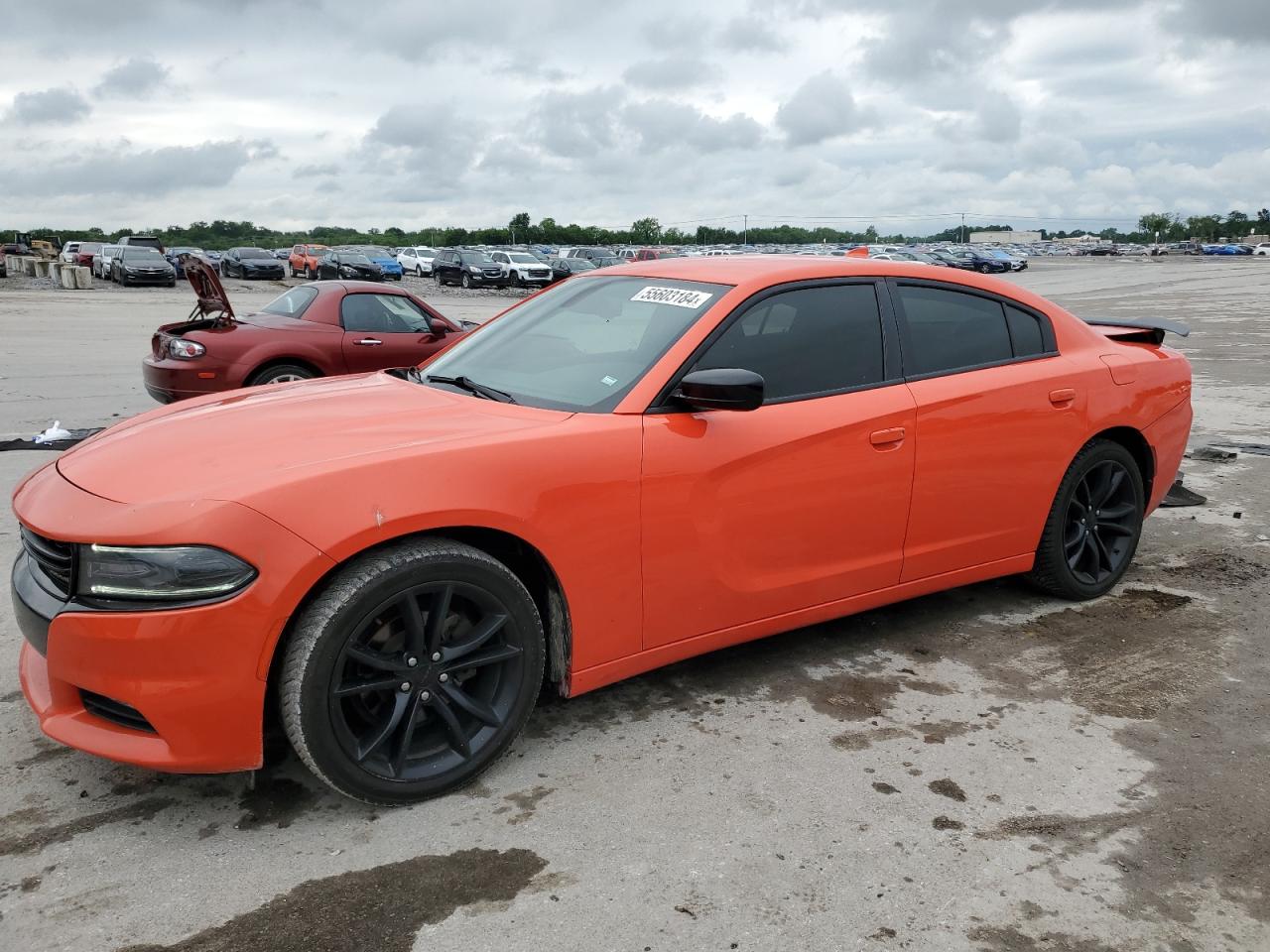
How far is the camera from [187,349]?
9.20 meters

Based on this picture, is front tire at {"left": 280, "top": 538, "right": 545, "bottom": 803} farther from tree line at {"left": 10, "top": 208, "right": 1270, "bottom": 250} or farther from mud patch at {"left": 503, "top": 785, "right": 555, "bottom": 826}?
tree line at {"left": 10, "top": 208, "right": 1270, "bottom": 250}

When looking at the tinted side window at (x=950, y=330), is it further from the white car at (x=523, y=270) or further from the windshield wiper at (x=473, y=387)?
the white car at (x=523, y=270)

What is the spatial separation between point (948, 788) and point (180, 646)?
2.24 metres

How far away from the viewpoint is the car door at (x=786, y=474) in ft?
10.9

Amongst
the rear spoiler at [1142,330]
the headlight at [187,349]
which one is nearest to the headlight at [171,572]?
the rear spoiler at [1142,330]

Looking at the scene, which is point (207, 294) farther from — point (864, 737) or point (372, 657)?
point (864, 737)

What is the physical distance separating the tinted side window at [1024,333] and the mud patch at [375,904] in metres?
2.99

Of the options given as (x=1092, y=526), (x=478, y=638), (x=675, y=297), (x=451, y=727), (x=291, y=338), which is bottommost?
(x=451, y=727)

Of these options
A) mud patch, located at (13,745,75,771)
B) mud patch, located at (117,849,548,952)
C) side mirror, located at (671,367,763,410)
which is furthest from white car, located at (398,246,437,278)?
mud patch, located at (117,849,548,952)

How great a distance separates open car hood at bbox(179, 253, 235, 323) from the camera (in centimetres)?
978

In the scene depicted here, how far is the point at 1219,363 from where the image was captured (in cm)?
1373

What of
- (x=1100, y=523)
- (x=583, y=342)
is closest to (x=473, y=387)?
(x=583, y=342)

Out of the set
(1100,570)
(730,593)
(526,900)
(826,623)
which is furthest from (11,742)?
(1100,570)

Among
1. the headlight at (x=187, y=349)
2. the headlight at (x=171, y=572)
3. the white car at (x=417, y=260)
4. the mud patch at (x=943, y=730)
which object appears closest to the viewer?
the headlight at (x=171, y=572)
